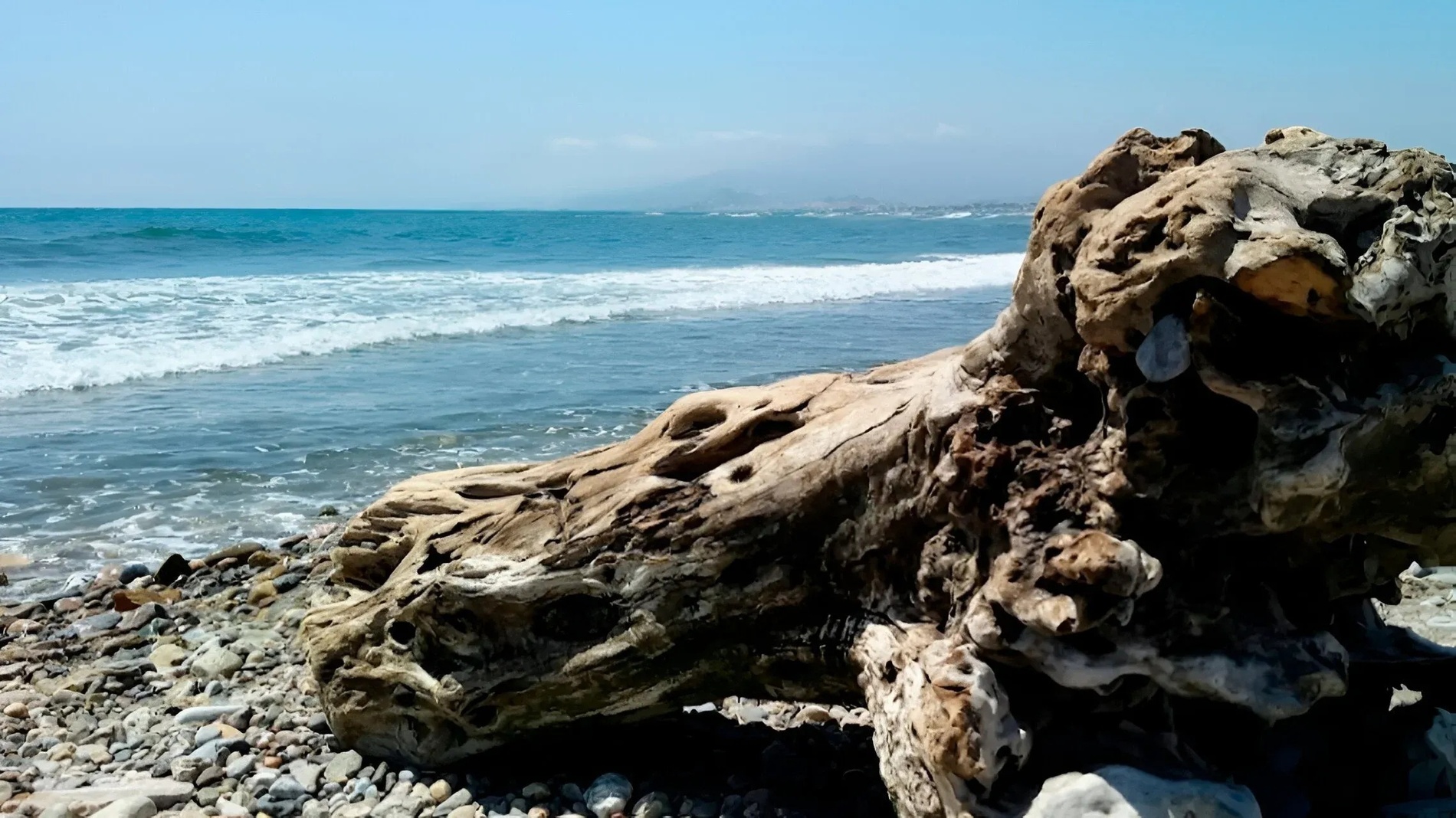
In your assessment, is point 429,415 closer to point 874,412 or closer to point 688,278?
point 874,412

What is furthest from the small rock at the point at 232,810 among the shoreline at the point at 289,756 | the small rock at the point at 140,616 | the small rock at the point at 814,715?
the small rock at the point at 140,616

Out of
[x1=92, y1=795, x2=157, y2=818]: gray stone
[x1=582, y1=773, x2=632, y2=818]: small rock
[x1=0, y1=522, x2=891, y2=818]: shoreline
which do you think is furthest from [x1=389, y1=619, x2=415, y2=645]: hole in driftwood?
[x1=92, y1=795, x2=157, y2=818]: gray stone

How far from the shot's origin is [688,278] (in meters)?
30.8

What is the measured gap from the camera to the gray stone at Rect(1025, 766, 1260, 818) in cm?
271

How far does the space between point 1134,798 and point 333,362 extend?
14792mm

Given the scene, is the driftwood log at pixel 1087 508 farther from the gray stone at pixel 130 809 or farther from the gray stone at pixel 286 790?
the gray stone at pixel 130 809

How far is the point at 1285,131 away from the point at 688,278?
28.0 metres

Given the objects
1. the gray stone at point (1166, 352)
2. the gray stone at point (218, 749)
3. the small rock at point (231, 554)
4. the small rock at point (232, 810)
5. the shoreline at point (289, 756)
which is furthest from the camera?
the small rock at point (231, 554)

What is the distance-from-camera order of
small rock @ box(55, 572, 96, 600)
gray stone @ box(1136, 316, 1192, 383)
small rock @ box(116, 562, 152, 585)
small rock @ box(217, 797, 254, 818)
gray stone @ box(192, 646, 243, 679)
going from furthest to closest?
1. small rock @ box(116, 562, 152, 585)
2. small rock @ box(55, 572, 96, 600)
3. gray stone @ box(192, 646, 243, 679)
4. small rock @ box(217, 797, 254, 818)
5. gray stone @ box(1136, 316, 1192, 383)

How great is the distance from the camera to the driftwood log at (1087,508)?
8.72 feet

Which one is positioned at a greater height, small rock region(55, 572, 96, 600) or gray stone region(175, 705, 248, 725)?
gray stone region(175, 705, 248, 725)

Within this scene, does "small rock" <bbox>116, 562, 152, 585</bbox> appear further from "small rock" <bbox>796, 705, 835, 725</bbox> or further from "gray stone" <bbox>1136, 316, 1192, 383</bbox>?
"gray stone" <bbox>1136, 316, 1192, 383</bbox>

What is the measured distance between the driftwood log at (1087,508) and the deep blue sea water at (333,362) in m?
5.44

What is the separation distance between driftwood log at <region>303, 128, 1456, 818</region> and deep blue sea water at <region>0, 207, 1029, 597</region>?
5440mm
